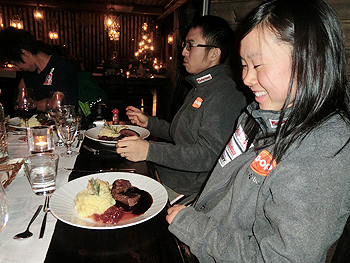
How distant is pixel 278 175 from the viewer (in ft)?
2.52

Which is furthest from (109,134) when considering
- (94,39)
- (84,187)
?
(94,39)

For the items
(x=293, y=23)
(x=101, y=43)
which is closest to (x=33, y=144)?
(x=293, y=23)

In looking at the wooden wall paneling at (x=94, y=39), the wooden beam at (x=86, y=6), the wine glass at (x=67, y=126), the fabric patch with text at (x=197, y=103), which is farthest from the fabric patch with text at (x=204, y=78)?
the wooden wall paneling at (x=94, y=39)

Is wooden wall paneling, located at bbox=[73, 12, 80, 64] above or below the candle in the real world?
above

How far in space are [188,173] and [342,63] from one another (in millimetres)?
1324

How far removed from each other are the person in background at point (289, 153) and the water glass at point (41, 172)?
1.89 ft

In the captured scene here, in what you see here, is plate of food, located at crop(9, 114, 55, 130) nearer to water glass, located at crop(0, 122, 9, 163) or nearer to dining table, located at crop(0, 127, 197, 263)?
water glass, located at crop(0, 122, 9, 163)

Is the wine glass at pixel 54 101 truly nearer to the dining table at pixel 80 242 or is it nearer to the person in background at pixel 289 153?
the dining table at pixel 80 242

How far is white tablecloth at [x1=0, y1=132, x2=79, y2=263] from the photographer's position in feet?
2.48

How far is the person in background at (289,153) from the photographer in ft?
2.31

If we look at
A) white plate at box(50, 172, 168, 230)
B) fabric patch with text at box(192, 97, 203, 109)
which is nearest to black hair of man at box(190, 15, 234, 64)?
fabric patch with text at box(192, 97, 203, 109)

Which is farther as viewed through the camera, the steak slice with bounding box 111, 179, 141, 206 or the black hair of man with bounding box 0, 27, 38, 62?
the black hair of man with bounding box 0, 27, 38, 62

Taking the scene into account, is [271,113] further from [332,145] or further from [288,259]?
[288,259]

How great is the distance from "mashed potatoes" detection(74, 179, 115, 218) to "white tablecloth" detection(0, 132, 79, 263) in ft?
0.33
